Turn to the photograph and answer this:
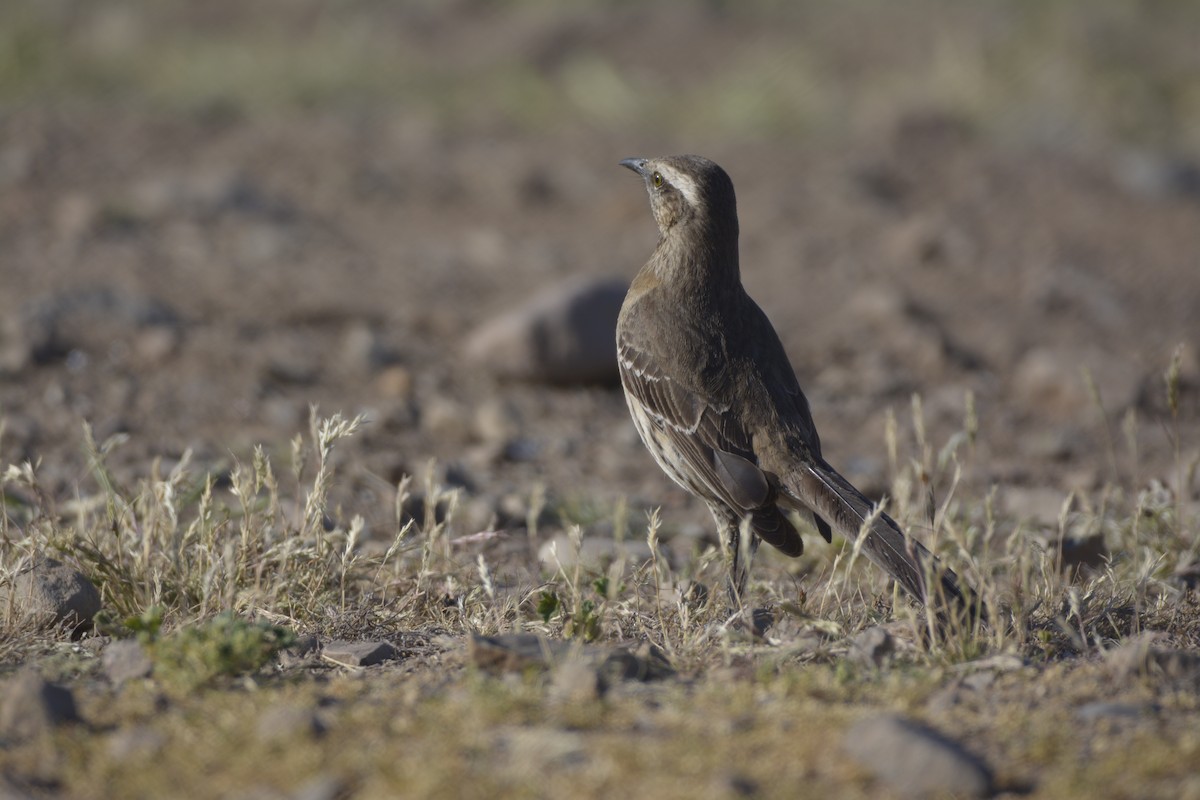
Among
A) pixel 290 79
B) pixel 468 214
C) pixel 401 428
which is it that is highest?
pixel 290 79

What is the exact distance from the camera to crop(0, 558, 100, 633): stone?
4.42m

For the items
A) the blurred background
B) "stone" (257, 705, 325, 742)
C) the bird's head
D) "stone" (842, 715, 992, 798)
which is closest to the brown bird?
the bird's head

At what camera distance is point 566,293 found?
8508 millimetres

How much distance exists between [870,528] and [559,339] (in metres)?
4.16

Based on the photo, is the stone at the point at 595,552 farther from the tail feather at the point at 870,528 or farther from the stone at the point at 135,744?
the stone at the point at 135,744

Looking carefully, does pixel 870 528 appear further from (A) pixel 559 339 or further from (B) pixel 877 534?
(A) pixel 559 339

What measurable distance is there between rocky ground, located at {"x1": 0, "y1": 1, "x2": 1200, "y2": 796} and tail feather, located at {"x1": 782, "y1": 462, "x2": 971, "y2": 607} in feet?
0.83

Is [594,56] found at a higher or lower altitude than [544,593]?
higher

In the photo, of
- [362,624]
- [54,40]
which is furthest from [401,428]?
[54,40]

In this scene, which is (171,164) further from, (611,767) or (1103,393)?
(611,767)

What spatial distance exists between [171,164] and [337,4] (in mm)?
5491

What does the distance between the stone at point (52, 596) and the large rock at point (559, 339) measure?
415cm

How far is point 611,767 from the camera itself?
3260 mm

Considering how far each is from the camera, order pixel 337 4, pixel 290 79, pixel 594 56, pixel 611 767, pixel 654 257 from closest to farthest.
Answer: pixel 611 767, pixel 654 257, pixel 290 79, pixel 594 56, pixel 337 4
